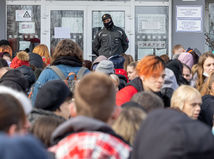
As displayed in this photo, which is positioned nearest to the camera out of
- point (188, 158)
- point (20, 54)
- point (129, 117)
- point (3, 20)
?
point (188, 158)

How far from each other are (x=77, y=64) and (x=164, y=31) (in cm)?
869

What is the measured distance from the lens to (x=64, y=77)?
6203 mm

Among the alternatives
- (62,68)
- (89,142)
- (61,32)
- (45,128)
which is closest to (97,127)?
(89,142)

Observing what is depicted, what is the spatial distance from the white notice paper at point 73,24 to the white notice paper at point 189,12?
2.85 metres

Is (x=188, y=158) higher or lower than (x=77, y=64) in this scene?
lower

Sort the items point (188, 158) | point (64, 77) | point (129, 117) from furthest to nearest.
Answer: point (64, 77), point (129, 117), point (188, 158)

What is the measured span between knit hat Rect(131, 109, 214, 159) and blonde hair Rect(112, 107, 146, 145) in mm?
885

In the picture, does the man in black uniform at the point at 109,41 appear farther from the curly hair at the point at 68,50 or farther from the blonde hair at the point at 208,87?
the curly hair at the point at 68,50

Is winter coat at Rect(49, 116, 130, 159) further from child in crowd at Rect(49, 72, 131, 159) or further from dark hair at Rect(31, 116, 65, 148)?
dark hair at Rect(31, 116, 65, 148)

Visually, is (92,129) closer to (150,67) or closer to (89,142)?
(89,142)

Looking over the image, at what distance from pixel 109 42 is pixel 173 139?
31.7 ft

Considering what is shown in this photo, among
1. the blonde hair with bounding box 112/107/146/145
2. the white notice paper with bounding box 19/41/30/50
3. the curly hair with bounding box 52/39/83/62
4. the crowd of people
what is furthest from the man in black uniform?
the blonde hair with bounding box 112/107/146/145

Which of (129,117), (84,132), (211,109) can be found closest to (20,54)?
(211,109)

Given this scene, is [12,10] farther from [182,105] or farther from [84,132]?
[84,132]
